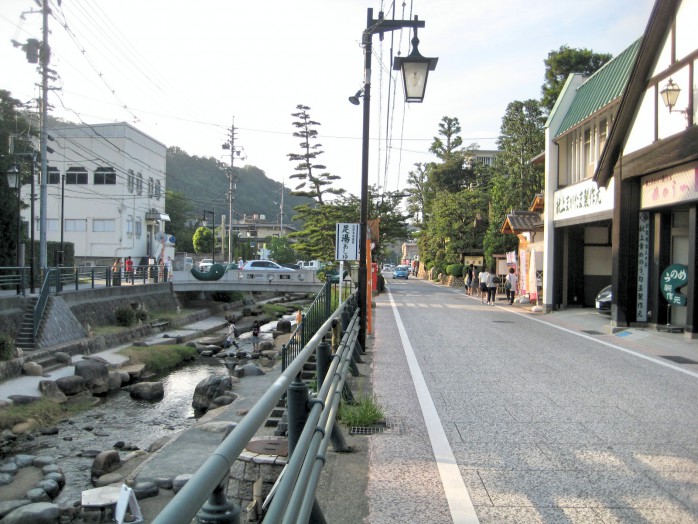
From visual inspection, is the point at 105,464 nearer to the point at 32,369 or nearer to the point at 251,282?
the point at 32,369

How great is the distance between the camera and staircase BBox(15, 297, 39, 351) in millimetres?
21172

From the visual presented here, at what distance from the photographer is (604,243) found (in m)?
25.2

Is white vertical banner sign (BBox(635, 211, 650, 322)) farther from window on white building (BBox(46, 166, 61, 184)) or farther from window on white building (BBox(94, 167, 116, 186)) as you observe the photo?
window on white building (BBox(46, 166, 61, 184))

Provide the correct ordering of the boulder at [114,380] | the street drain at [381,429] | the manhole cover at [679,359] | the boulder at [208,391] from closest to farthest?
the street drain at [381,429] < the manhole cover at [679,359] < the boulder at [208,391] < the boulder at [114,380]

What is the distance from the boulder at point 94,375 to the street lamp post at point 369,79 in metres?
10.7

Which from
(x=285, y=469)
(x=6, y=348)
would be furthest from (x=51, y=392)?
(x=285, y=469)

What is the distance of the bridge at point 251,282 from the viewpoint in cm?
3988

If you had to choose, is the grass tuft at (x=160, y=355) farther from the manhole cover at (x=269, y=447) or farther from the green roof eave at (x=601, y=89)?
the manhole cover at (x=269, y=447)

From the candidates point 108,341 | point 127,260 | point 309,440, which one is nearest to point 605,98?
point 309,440

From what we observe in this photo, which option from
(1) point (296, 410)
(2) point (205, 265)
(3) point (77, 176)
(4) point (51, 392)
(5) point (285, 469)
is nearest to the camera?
(5) point (285, 469)

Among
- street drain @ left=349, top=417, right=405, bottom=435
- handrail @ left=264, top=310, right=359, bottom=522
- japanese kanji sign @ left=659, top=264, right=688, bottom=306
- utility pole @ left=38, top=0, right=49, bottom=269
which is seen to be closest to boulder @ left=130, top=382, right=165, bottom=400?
utility pole @ left=38, top=0, right=49, bottom=269

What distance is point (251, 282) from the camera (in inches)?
1610

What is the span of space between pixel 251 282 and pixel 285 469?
3846cm

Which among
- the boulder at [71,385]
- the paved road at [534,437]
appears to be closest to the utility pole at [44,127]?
the boulder at [71,385]
